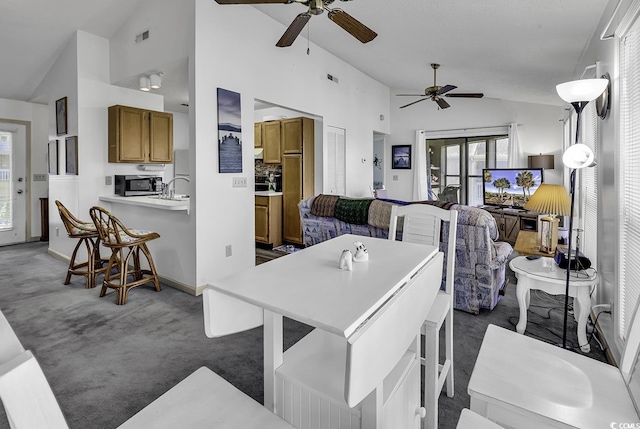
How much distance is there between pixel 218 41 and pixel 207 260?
7.13 ft

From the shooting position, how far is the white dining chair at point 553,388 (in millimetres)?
1061

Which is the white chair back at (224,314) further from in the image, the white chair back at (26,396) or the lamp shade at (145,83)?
the lamp shade at (145,83)

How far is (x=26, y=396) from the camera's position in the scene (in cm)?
60

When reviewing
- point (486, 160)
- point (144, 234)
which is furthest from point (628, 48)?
point (486, 160)

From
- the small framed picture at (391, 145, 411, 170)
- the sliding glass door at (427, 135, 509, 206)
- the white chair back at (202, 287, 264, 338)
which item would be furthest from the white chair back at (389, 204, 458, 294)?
the small framed picture at (391, 145, 411, 170)

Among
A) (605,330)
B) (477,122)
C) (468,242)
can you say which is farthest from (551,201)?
(477,122)

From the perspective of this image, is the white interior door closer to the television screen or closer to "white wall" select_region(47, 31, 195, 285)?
"white wall" select_region(47, 31, 195, 285)

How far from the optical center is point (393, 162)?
7.77m

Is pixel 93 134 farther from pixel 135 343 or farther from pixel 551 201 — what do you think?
pixel 551 201

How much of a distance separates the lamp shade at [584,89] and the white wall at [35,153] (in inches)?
289

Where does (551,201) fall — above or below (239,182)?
below

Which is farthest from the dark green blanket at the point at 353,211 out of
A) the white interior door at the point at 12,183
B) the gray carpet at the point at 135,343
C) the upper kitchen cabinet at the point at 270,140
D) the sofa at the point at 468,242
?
the white interior door at the point at 12,183

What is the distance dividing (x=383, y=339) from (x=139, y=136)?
436cm

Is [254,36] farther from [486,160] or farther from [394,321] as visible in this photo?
[486,160]
